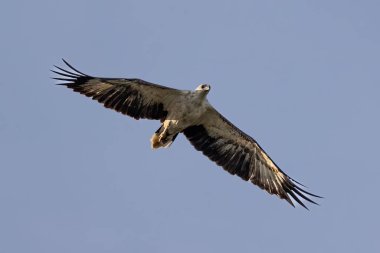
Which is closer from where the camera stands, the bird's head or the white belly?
the bird's head

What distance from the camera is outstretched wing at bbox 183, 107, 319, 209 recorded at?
94.8 ft

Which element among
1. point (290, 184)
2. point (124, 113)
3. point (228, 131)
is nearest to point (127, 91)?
point (124, 113)

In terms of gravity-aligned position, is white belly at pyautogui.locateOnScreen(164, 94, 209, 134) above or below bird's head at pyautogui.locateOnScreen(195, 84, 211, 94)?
below

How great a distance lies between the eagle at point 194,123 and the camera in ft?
91.4

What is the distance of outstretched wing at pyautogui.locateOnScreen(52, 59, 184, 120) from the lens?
2772cm

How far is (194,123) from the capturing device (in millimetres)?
28719

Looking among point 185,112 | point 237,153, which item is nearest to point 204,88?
point 185,112

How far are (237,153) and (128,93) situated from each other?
11.2ft

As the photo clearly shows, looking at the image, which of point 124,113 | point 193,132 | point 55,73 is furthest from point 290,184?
point 55,73

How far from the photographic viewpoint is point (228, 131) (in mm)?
29078

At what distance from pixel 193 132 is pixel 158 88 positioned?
1806 millimetres

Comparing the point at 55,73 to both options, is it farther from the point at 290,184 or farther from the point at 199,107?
the point at 290,184

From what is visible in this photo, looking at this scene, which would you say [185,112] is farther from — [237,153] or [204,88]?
[237,153]

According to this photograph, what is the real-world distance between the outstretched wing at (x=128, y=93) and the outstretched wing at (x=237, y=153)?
117 centimetres
